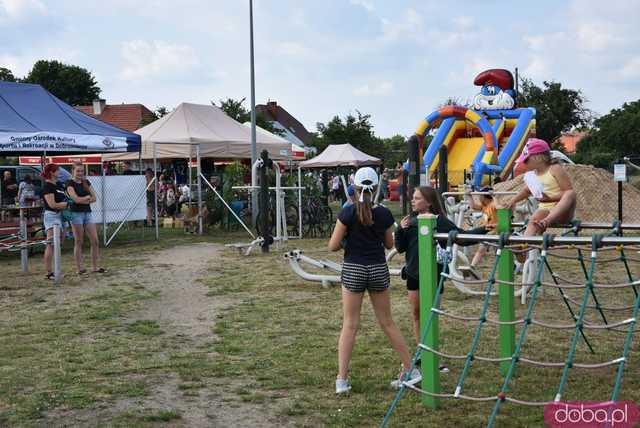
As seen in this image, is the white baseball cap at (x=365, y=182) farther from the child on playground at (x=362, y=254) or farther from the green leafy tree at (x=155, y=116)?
the green leafy tree at (x=155, y=116)

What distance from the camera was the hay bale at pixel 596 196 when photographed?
20.2m

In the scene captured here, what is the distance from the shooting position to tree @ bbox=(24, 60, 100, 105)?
72625 mm

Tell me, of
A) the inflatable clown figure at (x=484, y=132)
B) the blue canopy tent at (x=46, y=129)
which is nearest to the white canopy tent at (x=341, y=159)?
the inflatable clown figure at (x=484, y=132)

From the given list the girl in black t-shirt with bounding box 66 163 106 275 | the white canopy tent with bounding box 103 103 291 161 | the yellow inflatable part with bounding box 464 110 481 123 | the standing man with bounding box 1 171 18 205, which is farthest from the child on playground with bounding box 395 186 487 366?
the yellow inflatable part with bounding box 464 110 481 123

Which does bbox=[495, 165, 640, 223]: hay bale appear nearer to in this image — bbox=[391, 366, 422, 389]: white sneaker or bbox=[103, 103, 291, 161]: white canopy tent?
bbox=[103, 103, 291, 161]: white canopy tent

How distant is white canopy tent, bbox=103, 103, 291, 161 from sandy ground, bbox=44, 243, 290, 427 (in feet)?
15.9

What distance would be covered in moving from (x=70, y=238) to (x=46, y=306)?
983 centimetres

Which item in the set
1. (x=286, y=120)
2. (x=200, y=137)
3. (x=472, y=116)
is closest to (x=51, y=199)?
(x=200, y=137)

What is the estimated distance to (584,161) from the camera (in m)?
47.4

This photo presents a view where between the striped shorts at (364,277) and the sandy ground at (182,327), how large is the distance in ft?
3.32

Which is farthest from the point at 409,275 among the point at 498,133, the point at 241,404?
the point at 498,133

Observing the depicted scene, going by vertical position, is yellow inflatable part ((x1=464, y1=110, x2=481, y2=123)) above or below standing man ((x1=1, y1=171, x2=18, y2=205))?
above

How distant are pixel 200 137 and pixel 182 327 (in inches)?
535

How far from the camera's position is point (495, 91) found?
90.2 ft
